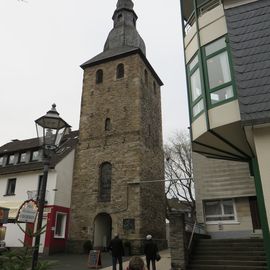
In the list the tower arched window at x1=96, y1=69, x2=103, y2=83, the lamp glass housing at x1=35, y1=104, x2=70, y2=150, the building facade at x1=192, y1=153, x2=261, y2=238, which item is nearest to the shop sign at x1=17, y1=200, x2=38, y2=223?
the lamp glass housing at x1=35, y1=104, x2=70, y2=150

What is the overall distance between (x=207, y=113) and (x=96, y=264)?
8740 mm

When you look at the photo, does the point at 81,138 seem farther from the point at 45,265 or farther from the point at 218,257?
the point at 45,265

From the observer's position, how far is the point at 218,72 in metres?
9.34

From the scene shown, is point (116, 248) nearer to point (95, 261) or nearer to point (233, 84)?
point (95, 261)

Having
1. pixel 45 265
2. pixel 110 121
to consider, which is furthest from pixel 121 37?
pixel 45 265

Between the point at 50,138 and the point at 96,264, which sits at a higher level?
the point at 50,138

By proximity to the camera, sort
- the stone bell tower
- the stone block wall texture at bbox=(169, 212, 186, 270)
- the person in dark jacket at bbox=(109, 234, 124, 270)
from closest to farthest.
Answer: the stone block wall texture at bbox=(169, 212, 186, 270)
the person in dark jacket at bbox=(109, 234, 124, 270)
the stone bell tower

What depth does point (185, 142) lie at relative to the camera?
35312 millimetres

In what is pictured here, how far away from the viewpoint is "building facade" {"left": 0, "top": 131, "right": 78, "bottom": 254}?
2189cm

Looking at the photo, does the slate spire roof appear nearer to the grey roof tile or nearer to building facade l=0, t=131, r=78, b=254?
building facade l=0, t=131, r=78, b=254

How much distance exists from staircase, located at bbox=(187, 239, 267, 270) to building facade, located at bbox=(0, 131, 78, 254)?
464 inches

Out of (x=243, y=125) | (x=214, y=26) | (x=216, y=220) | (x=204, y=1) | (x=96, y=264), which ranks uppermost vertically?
(x=204, y=1)

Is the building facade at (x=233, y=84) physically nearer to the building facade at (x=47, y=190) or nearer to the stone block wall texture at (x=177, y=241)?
the stone block wall texture at (x=177, y=241)

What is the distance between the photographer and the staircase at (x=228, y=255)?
37.3 feet
